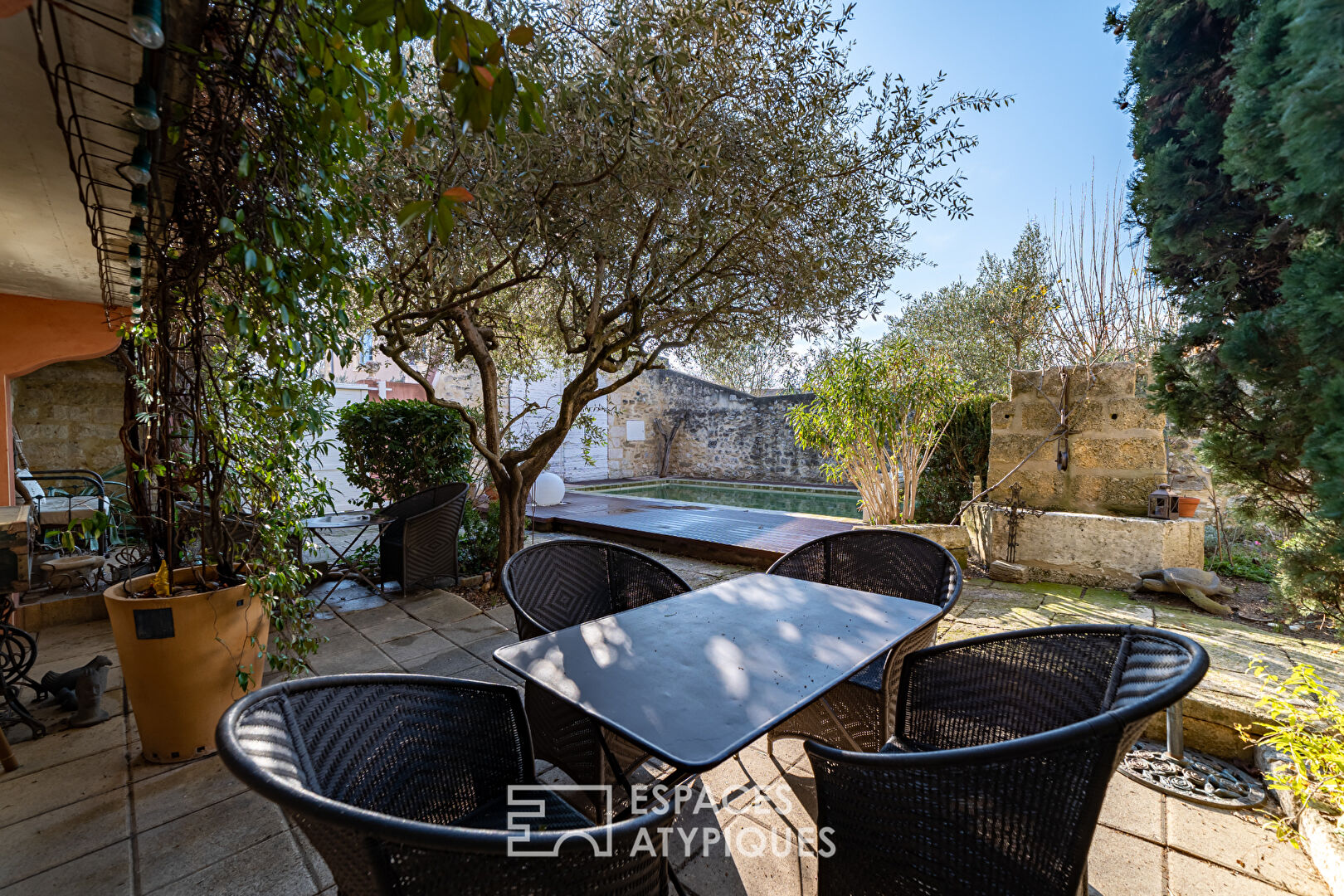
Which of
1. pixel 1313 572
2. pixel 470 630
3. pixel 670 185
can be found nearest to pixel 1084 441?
Result: pixel 1313 572

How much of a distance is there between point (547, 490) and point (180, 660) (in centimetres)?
581

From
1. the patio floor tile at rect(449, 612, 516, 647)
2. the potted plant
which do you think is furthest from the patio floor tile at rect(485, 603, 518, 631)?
the potted plant

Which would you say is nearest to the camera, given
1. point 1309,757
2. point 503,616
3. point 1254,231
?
point 1309,757

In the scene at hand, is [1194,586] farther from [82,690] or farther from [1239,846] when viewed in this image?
[82,690]

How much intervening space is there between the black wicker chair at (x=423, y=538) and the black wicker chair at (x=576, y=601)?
1.93m

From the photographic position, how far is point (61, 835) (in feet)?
5.28

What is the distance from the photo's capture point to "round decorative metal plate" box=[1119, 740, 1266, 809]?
1.75 meters

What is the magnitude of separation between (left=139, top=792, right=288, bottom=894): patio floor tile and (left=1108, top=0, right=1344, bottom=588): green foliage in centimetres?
321

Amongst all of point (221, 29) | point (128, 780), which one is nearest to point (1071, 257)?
point (221, 29)

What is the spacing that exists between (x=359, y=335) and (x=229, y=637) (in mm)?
2627

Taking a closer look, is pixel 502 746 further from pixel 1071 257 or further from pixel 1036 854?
pixel 1071 257

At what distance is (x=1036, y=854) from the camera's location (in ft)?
3.10

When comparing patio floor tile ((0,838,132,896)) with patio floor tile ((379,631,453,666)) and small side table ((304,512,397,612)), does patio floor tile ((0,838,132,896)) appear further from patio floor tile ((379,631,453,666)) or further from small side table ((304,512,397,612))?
small side table ((304,512,397,612))

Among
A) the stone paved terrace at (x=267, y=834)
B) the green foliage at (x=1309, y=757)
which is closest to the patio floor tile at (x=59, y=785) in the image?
the stone paved terrace at (x=267, y=834)
